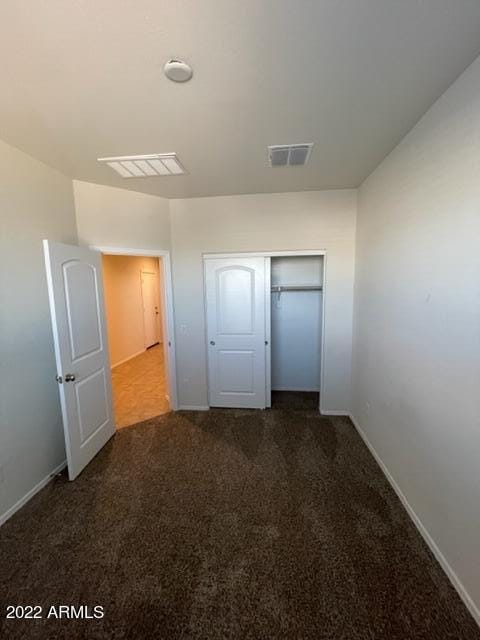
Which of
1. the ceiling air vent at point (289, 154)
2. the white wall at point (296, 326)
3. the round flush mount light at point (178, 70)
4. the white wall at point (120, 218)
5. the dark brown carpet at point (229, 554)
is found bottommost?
the dark brown carpet at point (229, 554)

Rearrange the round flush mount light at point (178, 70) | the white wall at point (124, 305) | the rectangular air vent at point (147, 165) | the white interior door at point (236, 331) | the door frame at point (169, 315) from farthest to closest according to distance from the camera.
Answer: the white wall at point (124, 305)
the white interior door at point (236, 331)
the door frame at point (169, 315)
the rectangular air vent at point (147, 165)
the round flush mount light at point (178, 70)

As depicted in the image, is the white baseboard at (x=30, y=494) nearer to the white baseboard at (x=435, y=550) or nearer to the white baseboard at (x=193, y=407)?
the white baseboard at (x=193, y=407)

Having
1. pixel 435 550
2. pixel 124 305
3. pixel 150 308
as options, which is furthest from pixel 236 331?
pixel 150 308

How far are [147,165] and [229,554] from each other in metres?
2.90

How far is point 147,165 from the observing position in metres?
2.27

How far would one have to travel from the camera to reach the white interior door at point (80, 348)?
2.09 meters

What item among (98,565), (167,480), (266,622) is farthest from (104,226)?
(266,622)

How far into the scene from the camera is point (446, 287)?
147cm

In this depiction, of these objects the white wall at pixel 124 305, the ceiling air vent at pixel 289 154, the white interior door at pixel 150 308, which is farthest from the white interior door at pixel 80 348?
the white interior door at pixel 150 308

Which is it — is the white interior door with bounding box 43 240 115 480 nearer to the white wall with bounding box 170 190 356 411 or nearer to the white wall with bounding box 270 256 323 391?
the white wall with bounding box 170 190 356 411

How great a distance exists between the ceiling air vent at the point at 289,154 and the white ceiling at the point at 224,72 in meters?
0.09

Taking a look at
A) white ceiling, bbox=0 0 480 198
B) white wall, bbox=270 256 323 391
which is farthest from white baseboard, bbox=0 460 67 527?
white wall, bbox=270 256 323 391

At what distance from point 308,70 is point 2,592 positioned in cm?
311

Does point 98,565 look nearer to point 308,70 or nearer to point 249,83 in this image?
point 249,83
